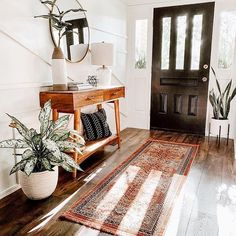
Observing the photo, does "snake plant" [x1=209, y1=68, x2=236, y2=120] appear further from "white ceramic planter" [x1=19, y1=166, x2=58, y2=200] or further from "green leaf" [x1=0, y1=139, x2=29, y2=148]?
"green leaf" [x1=0, y1=139, x2=29, y2=148]

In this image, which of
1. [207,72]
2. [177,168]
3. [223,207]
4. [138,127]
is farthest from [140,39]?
[223,207]

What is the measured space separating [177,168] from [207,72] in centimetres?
180

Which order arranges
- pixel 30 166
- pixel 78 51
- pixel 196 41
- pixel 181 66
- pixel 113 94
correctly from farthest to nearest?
pixel 181 66 < pixel 196 41 < pixel 113 94 < pixel 78 51 < pixel 30 166

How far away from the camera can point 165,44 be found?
3789mm

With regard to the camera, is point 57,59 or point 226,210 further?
point 57,59

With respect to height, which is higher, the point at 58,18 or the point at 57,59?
the point at 58,18

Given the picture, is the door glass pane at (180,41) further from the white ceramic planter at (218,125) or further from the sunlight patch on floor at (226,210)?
the sunlight patch on floor at (226,210)

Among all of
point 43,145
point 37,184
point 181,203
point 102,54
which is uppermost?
point 102,54

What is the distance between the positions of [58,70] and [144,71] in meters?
2.11

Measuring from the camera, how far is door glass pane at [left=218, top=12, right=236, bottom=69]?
11.1 ft

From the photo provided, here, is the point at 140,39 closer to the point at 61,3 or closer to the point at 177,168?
the point at 61,3

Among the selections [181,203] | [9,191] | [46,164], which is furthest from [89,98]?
[181,203]

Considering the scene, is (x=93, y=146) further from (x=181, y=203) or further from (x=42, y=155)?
(x=181, y=203)

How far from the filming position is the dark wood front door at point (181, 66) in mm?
3545
